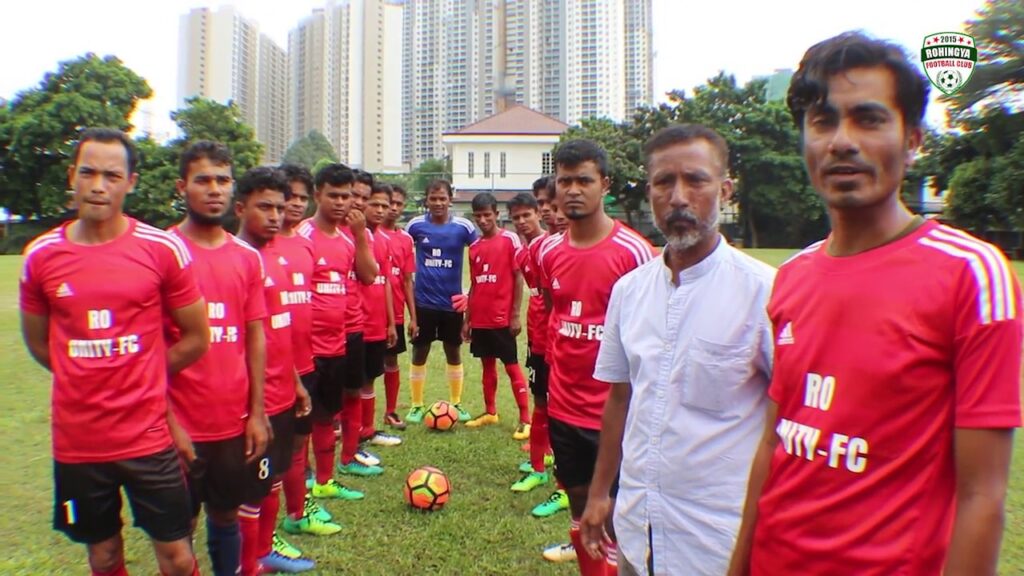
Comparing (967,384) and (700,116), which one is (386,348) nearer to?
(967,384)

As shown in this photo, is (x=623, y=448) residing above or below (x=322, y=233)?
below

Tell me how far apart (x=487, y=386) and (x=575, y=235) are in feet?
12.5

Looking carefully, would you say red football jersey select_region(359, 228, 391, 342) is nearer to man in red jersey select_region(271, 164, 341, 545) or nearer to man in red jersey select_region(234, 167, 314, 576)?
man in red jersey select_region(271, 164, 341, 545)

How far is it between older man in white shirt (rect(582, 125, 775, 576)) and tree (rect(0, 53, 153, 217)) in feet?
124

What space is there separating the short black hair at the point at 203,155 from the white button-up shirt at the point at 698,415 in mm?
2357

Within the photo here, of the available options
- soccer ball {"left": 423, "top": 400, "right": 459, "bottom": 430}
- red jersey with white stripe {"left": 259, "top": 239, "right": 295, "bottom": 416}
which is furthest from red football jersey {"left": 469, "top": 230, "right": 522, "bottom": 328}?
red jersey with white stripe {"left": 259, "top": 239, "right": 295, "bottom": 416}

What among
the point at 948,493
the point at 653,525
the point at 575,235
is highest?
the point at 575,235

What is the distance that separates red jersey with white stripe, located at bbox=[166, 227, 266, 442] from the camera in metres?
3.24

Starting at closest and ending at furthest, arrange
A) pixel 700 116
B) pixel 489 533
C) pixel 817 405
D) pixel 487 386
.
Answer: pixel 817 405
pixel 489 533
pixel 487 386
pixel 700 116

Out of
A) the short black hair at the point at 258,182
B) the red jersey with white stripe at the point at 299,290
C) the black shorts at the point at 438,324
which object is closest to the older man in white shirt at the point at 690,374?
the short black hair at the point at 258,182

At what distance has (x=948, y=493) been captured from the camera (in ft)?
4.60

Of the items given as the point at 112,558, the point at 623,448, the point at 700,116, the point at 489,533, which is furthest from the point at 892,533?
the point at 700,116

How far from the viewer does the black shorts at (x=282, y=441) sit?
3855 mm

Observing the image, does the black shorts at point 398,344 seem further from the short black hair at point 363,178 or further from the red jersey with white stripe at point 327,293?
the red jersey with white stripe at point 327,293
